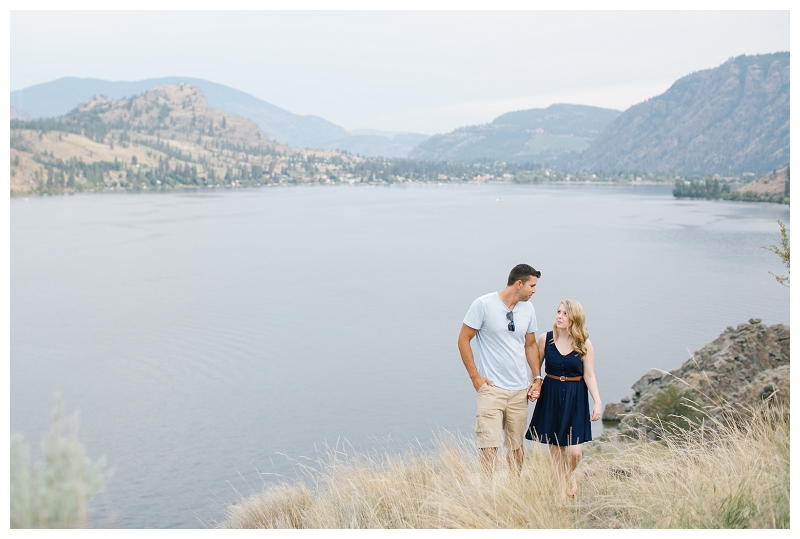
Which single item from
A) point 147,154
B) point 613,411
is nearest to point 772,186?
point 613,411

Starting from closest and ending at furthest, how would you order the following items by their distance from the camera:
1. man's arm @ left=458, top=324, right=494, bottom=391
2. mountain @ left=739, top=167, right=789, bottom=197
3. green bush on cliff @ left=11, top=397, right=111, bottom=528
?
green bush on cliff @ left=11, top=397, right=111, bottom=528 < man's arm @ left=458, top=324, right=494, bottom=391 < mountain @ left=739, top=167, right=789, bottom=197

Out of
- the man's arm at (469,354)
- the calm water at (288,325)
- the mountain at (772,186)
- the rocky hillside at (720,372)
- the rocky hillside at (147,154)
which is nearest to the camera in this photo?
the man's arm at (469,354)

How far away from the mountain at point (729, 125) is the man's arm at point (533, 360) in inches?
5511

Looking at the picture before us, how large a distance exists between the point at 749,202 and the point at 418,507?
224ft

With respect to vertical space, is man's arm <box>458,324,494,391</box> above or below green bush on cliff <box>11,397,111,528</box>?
above

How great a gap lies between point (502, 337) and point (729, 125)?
17949 centimetres

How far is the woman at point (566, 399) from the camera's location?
164 inches

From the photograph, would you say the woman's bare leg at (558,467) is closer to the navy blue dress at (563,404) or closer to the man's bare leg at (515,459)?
the navy blue dress at (563,404)

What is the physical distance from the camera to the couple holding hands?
13.7ft

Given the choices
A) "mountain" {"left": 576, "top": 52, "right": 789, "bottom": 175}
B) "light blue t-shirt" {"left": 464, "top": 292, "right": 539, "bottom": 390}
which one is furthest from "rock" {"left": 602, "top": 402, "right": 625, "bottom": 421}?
"mountain" {"left": 576, "top": 52, "right": 789, "bottom": 175}

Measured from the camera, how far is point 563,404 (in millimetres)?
4219

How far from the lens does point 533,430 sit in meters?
4.34

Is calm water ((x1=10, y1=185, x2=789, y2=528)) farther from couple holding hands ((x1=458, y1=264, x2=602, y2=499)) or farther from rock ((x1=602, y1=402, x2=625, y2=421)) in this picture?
couple holding hands ((x1=458, y1=264, x2=602, y2=499))

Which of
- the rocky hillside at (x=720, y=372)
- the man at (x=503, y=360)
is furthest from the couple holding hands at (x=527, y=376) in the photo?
the rocky hillside at (x=720, y=372)
